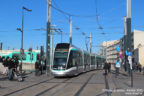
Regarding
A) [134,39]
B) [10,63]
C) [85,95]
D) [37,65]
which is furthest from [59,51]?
[134,39]

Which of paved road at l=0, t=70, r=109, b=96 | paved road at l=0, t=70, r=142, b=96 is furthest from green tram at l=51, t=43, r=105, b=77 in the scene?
paved road at l=0, t=70, r=109, b=96

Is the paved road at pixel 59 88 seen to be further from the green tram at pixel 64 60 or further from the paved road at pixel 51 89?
the green tram at pixel 64 60


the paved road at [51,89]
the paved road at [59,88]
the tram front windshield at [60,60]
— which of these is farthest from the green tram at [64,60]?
the paved road at [51,89]

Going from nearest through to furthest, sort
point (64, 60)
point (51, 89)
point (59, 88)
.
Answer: point (51, 89)
point (59, 88)
point (64, 60)

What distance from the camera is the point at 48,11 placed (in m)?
21.7

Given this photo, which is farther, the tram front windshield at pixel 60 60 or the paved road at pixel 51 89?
the tram front windshield at pixel 60 60

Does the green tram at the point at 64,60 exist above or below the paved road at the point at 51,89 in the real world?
above

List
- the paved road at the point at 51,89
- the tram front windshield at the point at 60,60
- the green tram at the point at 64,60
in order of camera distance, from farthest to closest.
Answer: the tram front windshield at the point at 60,60
the green tram at the point at 64,60
the paved road at the point at 51,89

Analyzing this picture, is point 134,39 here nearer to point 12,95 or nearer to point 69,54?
Result: point 69,54

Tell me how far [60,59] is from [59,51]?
0.84 meters

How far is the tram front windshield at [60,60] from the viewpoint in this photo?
1766cm

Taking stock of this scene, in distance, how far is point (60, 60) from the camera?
1802 cm

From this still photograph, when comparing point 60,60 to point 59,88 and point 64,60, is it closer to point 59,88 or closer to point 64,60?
point 64,60

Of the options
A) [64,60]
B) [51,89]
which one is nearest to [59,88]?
[51,89]
